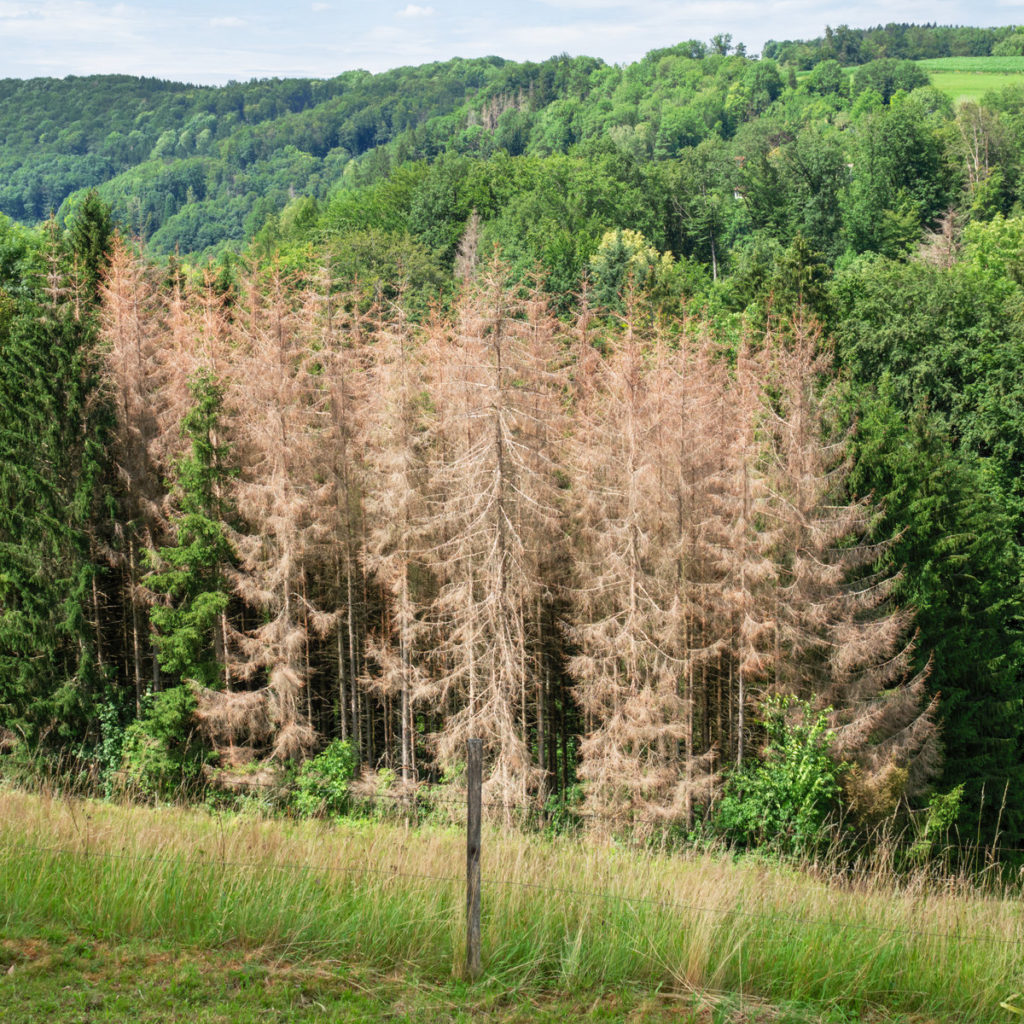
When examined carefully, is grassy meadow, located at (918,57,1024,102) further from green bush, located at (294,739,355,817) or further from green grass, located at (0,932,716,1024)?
green grass, located at (0,932,716,1024)

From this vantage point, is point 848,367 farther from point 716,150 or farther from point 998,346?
point 716,150

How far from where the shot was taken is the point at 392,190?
89125 millimetres

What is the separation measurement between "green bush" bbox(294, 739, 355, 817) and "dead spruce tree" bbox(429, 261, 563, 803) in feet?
9.89

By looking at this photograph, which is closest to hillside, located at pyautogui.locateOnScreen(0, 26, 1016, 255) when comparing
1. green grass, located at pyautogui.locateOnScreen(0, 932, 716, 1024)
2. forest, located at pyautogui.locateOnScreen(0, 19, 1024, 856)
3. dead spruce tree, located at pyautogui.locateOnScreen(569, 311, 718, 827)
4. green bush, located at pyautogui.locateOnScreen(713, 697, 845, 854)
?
forest, located at pyautogui.locateOnScreen(0, 19, 1024, 856)

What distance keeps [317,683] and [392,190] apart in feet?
226

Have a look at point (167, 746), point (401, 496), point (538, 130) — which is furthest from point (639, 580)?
point (538, 130)

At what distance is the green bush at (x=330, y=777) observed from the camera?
22.9m

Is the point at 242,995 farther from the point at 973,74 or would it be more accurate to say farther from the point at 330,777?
the point at 973,74

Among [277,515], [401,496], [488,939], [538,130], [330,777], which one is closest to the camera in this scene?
[488,939]

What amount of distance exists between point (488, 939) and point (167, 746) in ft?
63.3

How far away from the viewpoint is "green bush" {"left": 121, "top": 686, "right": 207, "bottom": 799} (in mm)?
23047

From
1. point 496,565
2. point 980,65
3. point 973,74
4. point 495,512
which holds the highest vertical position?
point 980,65

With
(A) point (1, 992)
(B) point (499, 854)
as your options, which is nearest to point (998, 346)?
(B) point (499, 854)

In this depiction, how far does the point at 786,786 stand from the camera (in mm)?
19703
